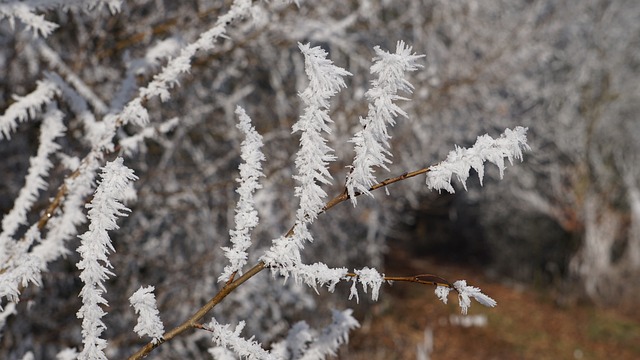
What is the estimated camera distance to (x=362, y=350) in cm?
590

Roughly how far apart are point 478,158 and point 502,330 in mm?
7049

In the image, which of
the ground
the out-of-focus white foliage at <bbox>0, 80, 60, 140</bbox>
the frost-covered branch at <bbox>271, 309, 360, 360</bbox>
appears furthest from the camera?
the ground

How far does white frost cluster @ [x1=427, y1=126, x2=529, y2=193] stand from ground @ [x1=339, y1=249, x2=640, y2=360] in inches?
183

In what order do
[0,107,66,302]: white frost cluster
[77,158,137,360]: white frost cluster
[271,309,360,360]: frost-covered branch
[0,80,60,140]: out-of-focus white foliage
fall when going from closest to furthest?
[77,158,137,360]: white frost cluster
[0,107,66,302]: white frost cluster
[271,309,360,360]: frost-covered branch
[0,80,60,140]: out-of-focus white foliage

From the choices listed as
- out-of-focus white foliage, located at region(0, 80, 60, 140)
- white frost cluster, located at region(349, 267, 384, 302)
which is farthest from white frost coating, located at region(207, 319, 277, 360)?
out-of-focus white foliage, located at region(0, 80, 60, 140)

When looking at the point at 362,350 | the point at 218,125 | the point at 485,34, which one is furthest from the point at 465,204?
the point at 218,125

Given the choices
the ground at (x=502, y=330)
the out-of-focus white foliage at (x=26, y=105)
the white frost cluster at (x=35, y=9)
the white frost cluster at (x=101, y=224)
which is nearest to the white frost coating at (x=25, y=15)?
the white frost cluster at (x=35, y=9)

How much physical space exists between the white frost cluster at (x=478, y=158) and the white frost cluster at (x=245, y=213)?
279 mm

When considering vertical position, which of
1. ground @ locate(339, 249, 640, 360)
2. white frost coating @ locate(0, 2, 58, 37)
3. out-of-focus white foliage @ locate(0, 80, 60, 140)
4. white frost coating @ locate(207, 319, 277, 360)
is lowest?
white frost coating @ locate(207, 319, 277, 360)

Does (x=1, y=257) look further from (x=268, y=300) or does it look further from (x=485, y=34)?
(x=485, y=34)

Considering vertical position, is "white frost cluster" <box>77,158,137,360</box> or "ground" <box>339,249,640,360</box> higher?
"ground" <box>339,249,640,360</box>

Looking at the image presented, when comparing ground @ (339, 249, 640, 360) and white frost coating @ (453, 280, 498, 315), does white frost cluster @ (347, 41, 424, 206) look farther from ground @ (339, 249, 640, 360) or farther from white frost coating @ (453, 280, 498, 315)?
ground @ (339, 249, 640, 360)

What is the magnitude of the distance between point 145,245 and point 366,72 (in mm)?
3079

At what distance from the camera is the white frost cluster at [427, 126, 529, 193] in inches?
36.6
